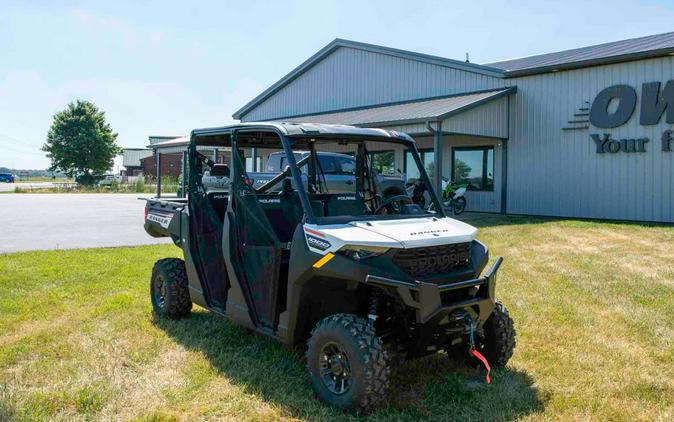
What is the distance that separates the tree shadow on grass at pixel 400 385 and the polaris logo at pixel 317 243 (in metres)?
1.03

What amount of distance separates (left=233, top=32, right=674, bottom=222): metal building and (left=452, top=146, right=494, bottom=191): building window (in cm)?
3

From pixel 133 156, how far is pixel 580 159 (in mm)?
57879

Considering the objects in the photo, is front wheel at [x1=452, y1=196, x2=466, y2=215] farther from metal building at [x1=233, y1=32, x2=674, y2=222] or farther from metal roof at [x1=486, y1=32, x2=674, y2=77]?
metal roof at [x1=486, y1=32, x2=674, y2=77]

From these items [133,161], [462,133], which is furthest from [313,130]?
[133,161]

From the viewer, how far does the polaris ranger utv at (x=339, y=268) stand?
3.61 metres

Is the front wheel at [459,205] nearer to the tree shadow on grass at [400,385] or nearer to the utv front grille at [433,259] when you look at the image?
the tree shadow on grass at [400,385]

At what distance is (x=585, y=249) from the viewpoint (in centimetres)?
1043

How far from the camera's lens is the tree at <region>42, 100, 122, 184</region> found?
44.8 m

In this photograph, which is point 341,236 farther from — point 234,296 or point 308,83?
point 308,83

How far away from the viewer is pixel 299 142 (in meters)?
4.75

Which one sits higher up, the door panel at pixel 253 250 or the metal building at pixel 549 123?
the metal building at pixel 549 123

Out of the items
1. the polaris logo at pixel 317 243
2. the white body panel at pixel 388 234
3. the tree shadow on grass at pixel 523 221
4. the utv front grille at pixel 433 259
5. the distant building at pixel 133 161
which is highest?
the distant building at pixel 133 161

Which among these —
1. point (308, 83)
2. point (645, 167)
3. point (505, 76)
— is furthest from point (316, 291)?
point (308, 83)

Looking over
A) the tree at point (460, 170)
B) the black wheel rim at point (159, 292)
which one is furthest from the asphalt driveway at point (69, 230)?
the tree at point (460, 170)
